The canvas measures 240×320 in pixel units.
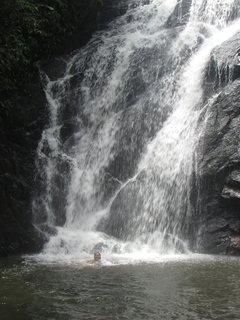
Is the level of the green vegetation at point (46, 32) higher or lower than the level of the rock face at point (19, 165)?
higher

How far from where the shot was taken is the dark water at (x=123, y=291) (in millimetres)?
7176

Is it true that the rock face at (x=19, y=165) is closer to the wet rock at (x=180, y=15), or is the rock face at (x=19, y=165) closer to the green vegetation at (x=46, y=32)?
the green vegetation at (x=46, y=32)

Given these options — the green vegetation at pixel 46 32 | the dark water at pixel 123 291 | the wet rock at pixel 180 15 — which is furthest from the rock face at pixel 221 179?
the wet rock at pixel 180 15

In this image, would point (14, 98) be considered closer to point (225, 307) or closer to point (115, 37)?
point (115, 37)

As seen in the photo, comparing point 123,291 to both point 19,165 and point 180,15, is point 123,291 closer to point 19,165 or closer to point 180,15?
point 19,165

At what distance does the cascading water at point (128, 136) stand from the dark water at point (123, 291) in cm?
273

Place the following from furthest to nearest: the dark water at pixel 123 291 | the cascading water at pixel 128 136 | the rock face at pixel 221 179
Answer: the cascading water at pixel 128 136 → the rock face at pixel 221 179 → the dark water at pixel 123 291

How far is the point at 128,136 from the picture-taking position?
17125 mm

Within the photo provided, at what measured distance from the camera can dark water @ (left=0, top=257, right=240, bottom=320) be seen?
7176 mm

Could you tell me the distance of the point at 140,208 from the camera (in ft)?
49.7

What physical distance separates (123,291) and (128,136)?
30.3 ft

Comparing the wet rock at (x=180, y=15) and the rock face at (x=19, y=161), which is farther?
the wet rock at (x=180, y=15)

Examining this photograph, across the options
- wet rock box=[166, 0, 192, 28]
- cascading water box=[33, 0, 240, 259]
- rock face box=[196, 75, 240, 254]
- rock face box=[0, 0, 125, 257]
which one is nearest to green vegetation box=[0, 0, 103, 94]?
rock face box=[0, 0, 125, 257]

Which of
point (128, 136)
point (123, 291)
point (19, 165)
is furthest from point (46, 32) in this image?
point (123, 291)
